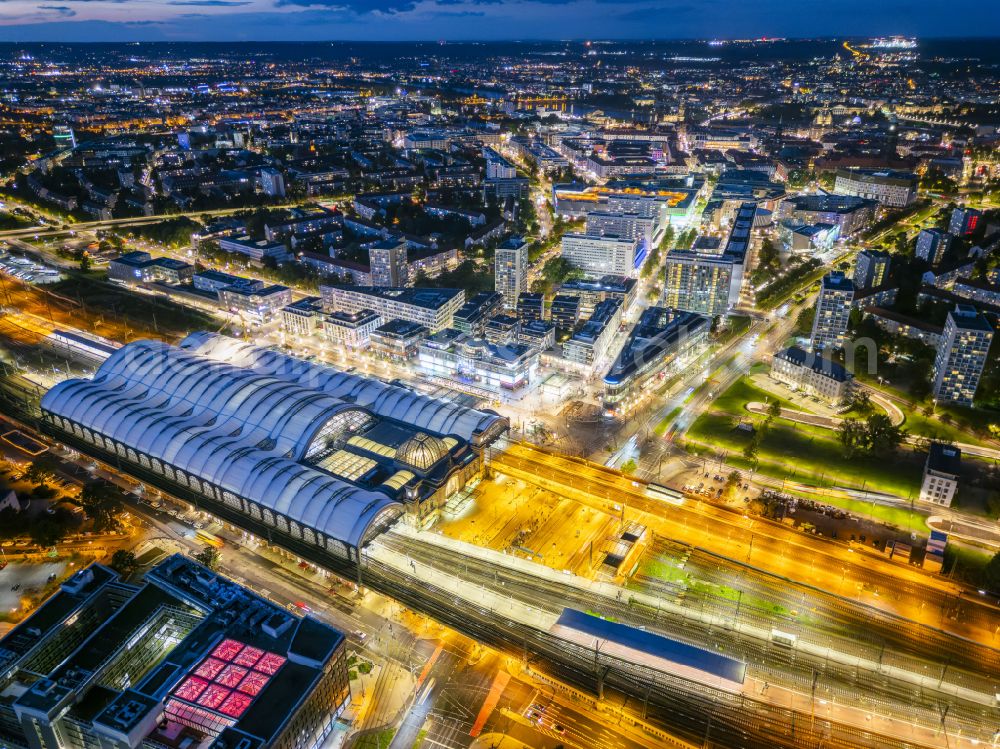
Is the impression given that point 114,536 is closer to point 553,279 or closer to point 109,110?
point 553,279

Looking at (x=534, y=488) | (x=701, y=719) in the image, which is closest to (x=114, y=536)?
(x=534, y=488)

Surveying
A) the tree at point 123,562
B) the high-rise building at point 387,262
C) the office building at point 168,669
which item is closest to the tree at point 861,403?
the office building at point 168,669

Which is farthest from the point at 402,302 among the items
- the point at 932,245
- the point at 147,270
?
the point at 932,245

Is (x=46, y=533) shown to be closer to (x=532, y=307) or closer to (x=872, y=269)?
(x=532, y=307)

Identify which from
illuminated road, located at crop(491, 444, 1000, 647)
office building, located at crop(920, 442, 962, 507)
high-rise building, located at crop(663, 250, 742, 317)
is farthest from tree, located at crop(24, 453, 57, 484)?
high-rise building, located at crop(663, 250, 742, 317)

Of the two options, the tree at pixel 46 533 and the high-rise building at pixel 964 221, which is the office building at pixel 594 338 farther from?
the high-rise building at pixel 964 221

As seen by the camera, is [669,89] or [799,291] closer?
[799,291]
